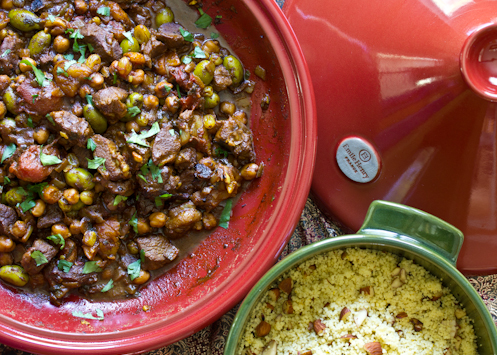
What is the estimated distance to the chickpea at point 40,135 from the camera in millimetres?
1587

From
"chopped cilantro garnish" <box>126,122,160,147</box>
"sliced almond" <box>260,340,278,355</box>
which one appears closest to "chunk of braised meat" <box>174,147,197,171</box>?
"chopped cilantro garnish" <box>126,122,160,147</box>

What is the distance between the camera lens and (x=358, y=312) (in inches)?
65.4

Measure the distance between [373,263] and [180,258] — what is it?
2.59 feet

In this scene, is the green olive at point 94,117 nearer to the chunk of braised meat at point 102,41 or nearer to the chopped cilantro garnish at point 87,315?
the chunk of braised meat at point 102,41

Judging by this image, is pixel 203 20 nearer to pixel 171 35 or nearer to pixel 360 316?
pixel 171 35

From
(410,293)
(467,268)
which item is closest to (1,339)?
(410,293)

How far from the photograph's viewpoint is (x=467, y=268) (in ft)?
5.67

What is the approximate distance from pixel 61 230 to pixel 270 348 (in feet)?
2.98

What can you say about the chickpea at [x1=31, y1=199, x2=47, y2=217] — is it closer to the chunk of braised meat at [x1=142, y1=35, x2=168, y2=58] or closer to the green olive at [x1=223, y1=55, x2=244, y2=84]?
the chunk of braised meat at [x1=142, y1=35, x2=168, y2=58]

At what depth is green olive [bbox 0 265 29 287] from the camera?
5.35 feet

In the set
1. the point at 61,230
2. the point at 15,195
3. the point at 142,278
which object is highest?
the point at 15,195

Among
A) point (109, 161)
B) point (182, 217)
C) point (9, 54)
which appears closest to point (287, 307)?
point (182, 217)

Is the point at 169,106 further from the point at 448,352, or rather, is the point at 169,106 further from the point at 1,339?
the point at 448,352

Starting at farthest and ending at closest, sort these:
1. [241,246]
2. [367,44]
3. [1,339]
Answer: [241,246], [367,44], [1,339]
